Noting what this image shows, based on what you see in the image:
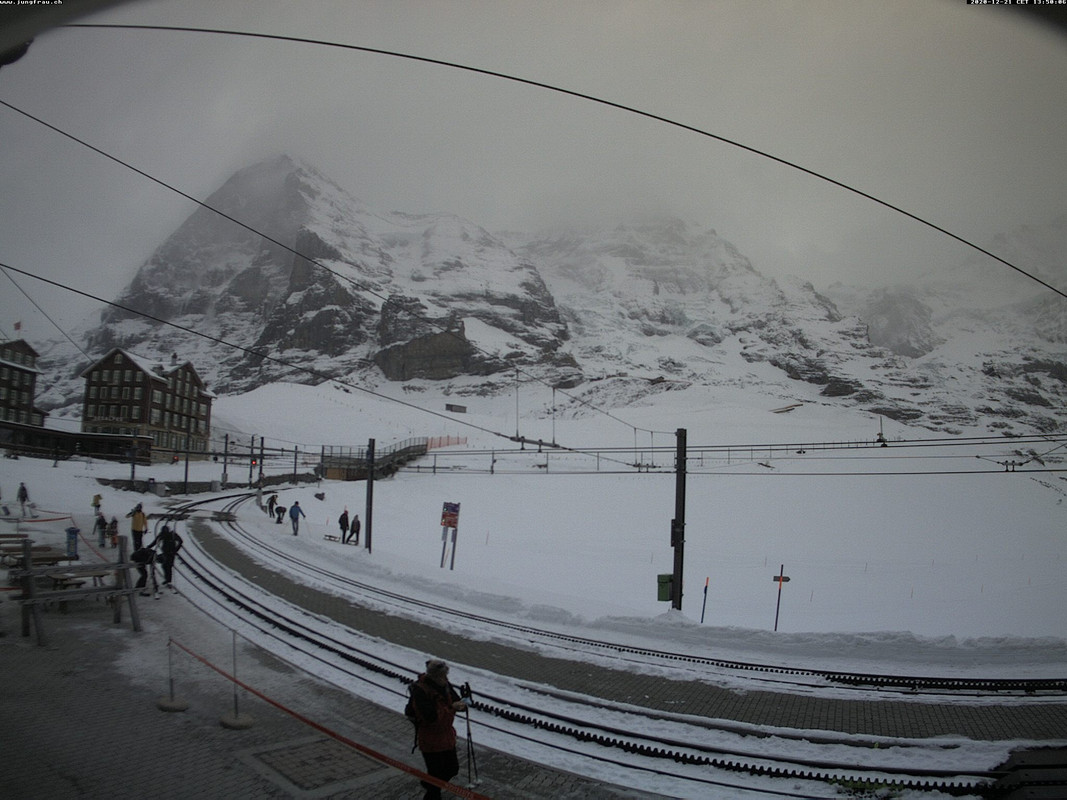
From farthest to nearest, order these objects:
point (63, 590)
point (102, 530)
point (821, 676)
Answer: point (102, 530), point (63, 590), point (821, 676)

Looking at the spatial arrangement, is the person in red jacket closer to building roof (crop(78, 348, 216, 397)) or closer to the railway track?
the railway track

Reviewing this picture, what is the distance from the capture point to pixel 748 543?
3384 cm

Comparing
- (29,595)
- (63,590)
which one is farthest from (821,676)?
(63,590)

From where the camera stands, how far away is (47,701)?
8008 mm

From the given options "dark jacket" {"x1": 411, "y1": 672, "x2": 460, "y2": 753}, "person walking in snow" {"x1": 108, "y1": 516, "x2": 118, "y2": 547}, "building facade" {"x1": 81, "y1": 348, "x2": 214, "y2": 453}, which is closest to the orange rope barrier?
"dark jacket" {"x1": 411, "y1": 672, "x2": 460, "y2": 753}

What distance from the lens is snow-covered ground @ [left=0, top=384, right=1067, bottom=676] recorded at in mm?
14133

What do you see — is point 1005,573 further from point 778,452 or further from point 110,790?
point 110,790

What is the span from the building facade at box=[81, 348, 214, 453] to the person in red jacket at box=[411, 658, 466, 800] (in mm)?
65312

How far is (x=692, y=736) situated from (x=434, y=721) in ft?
13.6

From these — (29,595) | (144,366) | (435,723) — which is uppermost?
(144,366)

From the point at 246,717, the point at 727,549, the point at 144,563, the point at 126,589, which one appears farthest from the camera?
the point at 727,549

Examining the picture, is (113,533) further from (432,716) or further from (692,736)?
(692,736)

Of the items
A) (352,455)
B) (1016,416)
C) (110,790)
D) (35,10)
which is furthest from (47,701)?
(1016,416)

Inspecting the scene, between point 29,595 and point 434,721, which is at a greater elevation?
point 434,721
